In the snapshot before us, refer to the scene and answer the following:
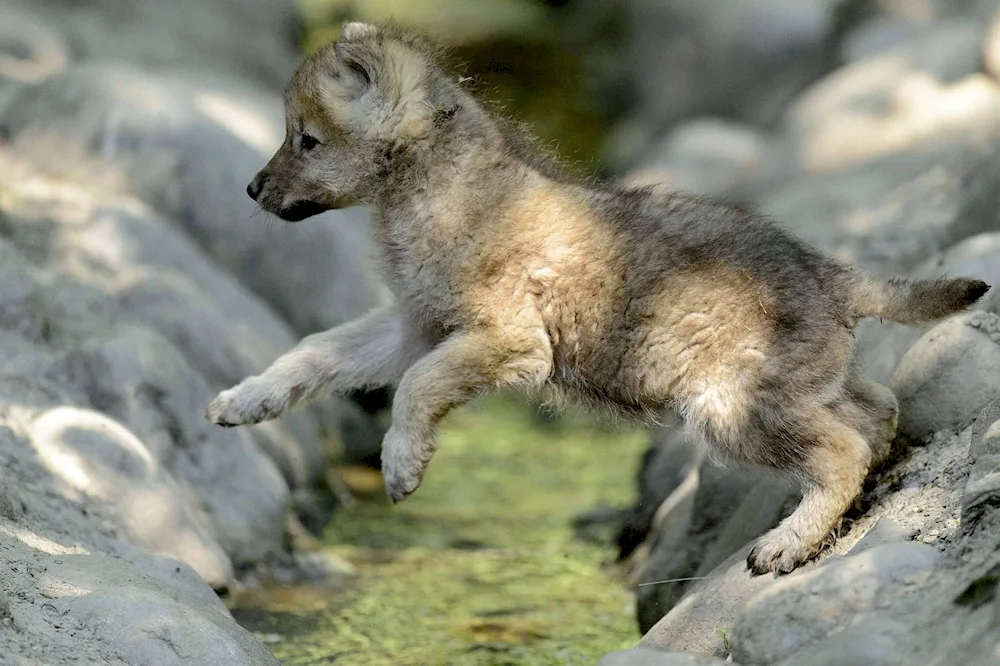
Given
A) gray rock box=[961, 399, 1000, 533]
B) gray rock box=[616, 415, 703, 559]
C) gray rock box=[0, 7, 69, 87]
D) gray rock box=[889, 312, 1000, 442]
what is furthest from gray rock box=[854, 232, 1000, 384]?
gray rock box=[0, 7, 69, 87]

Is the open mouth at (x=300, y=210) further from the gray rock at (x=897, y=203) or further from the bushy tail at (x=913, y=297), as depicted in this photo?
the gray rock at (x=897, y=203)

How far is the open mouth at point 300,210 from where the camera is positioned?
5.56m

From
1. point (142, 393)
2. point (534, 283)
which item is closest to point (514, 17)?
point (142, 393)

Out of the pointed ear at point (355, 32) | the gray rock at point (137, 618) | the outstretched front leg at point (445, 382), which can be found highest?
the pointed ear at point (355, 32)

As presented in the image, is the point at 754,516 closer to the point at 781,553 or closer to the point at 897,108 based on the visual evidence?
the point at 781,553

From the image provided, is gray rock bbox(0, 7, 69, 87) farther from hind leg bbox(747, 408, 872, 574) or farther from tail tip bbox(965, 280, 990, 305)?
tail tip bbox(965, 280, 990, 305)

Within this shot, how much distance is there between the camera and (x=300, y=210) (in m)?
5.58

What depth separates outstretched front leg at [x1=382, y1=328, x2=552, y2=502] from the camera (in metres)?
4.89

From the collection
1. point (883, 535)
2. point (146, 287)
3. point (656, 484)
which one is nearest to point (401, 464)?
point (883, 535)

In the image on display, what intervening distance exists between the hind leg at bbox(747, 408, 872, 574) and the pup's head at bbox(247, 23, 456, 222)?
2.07 metres

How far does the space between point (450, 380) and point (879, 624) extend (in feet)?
6.46

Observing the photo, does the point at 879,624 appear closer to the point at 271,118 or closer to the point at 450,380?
the point at 450,380

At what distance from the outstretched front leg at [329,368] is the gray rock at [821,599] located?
2135 millimetres

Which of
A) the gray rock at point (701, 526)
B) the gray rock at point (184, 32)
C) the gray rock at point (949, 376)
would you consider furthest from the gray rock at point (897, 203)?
the gray rock at point (184, 32)
